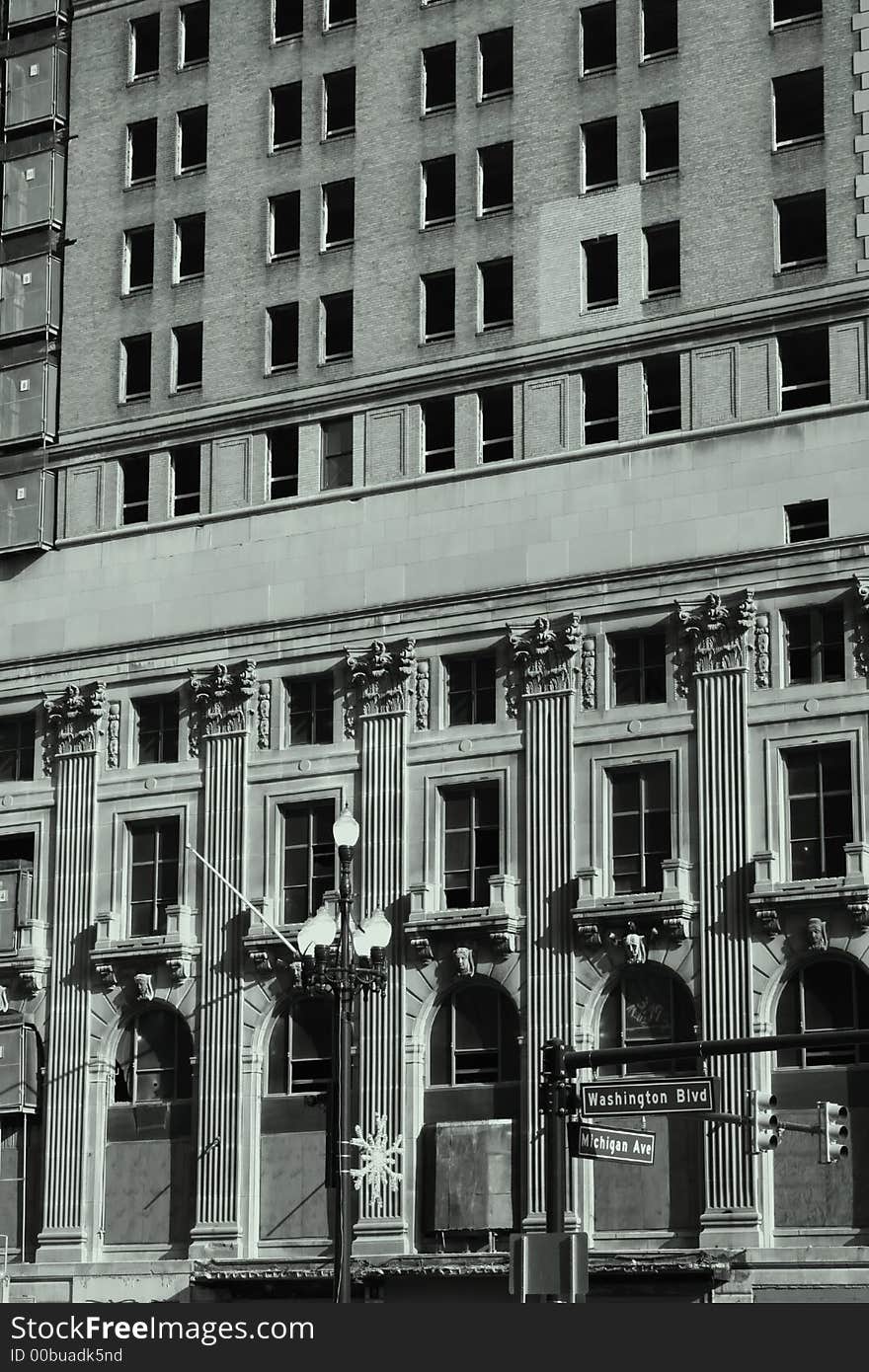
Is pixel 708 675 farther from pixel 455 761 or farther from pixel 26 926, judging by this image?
pixel 26 926

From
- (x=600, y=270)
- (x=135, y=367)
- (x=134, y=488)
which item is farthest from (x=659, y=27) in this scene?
(x=134, y=488)

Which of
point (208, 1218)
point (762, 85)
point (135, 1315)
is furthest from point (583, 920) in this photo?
point (135, 1315)

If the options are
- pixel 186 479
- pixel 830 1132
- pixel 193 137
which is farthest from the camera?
pixel 193 137

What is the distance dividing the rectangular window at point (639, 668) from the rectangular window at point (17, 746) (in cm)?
1718

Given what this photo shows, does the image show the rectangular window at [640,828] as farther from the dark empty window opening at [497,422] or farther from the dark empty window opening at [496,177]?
the dark empty window opening at [496,177]

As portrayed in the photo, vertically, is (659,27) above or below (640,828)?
above

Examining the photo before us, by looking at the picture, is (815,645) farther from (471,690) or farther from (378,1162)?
(378,1162)

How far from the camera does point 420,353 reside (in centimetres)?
6247

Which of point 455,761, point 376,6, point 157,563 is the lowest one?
point 455,761

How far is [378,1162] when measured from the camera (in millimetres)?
56250

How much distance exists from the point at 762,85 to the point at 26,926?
28.2 m

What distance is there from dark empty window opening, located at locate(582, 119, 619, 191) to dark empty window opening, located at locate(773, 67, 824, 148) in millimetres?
4299

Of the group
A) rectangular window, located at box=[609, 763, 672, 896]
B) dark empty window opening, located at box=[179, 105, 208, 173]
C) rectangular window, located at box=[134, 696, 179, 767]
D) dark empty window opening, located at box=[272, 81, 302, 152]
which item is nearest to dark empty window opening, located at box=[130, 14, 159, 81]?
dark empty window opening, located at box=[179, 105, 208, 173]

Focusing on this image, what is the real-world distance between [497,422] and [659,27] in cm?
1080
